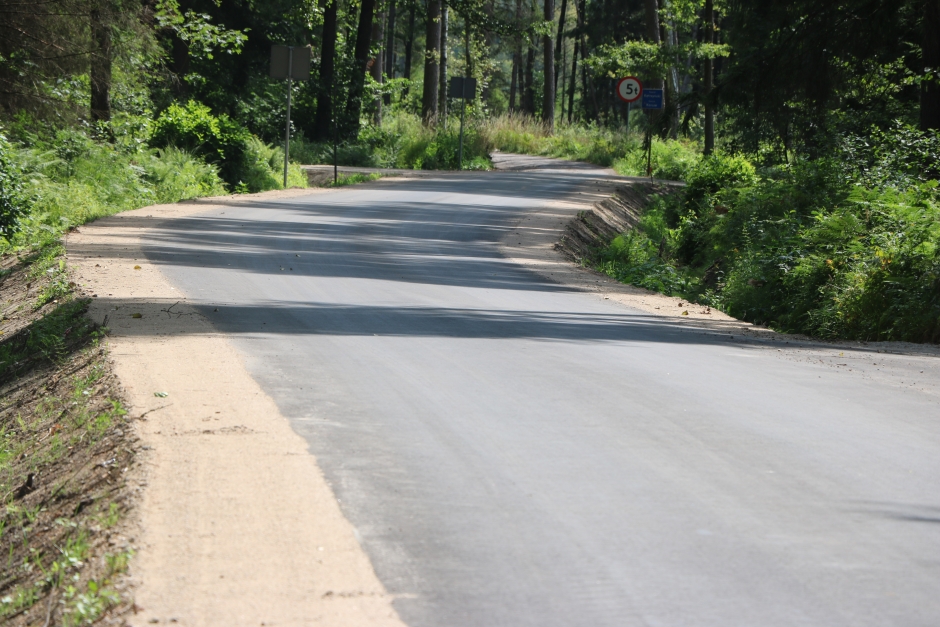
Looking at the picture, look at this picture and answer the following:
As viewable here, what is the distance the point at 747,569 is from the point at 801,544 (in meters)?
0.46

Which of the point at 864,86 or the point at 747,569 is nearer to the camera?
the point at 747,569

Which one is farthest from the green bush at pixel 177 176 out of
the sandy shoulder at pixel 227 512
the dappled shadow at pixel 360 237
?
the sandy shoulder at pixel 227 512

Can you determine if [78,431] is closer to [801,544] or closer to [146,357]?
[146,357]

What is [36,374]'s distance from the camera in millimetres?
9547

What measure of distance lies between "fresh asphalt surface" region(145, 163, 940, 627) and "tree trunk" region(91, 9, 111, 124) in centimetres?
1426

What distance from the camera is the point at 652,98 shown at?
36156mm

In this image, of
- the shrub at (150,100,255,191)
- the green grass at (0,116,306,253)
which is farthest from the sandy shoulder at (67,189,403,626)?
the shrub at (150,100,255,191)

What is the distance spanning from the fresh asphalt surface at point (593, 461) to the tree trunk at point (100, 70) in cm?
1426

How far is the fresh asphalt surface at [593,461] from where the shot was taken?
177 inches

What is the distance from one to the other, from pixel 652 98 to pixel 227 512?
3268cm

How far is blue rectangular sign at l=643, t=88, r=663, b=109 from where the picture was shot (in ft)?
118

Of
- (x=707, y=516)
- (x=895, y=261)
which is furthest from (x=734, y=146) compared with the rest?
(x=707, y=516)

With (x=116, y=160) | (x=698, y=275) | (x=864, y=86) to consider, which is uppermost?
(x=864, y=86)

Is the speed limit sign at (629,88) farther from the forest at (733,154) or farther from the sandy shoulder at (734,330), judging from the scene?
the sandy shoulder at (734,330)
